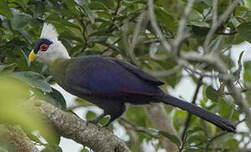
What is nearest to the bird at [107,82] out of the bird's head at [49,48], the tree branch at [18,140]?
the bird's head at [49,48]

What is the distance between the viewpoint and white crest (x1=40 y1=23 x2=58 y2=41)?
3.61 meters

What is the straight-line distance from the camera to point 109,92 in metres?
3.52

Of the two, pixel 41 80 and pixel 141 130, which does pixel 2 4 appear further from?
pixel 141 130

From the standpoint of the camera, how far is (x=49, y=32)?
3.74 m

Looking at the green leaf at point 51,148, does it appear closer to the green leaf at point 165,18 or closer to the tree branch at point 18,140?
the tree branch at point 18,140

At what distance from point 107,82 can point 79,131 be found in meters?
0.79

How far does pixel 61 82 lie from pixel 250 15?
1.64m

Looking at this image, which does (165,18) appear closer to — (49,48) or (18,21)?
(18,21)

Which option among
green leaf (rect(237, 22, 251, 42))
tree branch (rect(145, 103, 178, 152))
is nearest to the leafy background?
green leaf (rect(237, 22, 251, 42))

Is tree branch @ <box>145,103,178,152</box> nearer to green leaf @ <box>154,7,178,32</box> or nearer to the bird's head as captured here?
the bird's head

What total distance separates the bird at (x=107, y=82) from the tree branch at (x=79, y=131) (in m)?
0.50

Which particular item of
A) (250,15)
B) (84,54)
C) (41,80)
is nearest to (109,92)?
(84,54)

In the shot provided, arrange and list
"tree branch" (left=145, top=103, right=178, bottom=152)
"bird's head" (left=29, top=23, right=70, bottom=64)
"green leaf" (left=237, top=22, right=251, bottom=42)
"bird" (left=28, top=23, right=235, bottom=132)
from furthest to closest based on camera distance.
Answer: "tree branch" (left=145, top=103, right=178, bottom=152)
"bird's head" (left=29, top=23, right=70, bottom=64)
"bird" (left=28, top=23, right=235, bottom=132)
"green leaf" (left=237, top=22, right=251, bottom=42)

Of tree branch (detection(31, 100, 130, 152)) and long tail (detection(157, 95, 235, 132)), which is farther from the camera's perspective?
long tail (detection(157, 95, 235, 132))
